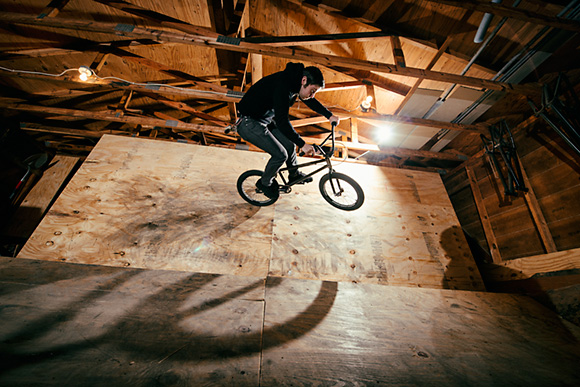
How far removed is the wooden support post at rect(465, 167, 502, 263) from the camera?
176 inches

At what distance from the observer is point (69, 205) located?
3107 mm

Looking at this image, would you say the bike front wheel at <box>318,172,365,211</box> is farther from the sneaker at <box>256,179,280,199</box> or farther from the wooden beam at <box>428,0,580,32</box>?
the wooden beam at <box>428,0,580,32</box>

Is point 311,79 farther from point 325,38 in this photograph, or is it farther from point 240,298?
point 240,298

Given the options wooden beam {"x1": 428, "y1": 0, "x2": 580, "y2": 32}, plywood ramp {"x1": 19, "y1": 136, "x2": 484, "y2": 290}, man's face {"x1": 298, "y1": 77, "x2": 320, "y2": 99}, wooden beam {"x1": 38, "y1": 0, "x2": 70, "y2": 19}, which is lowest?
plywood ramp {"x1": 19, "y1": 136, "x2": 484, "y2": 290}

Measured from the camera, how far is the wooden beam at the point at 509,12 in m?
2.65

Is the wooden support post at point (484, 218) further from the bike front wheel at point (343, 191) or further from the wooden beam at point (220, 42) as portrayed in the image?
the bike front wheel at point (343, 191)

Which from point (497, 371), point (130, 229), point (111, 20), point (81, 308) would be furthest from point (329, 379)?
point (111, 20)

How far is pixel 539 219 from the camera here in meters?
3.83

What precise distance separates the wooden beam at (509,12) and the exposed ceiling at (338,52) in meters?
0.01

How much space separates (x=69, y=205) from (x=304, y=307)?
4015 mm

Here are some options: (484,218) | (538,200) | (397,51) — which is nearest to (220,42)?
(397,51)

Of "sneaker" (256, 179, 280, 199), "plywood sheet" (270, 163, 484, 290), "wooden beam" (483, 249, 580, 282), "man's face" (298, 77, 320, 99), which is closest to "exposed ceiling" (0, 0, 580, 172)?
"man's face" (298, 77, 320, 99)

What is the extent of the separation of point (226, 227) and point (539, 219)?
239 inches

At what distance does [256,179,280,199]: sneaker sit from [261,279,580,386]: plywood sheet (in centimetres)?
171
